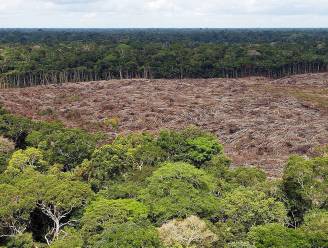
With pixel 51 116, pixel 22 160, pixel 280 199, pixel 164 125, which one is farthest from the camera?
pixel 51 116

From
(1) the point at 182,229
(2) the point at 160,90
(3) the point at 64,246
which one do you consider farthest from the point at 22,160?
(2) the point at 160,90

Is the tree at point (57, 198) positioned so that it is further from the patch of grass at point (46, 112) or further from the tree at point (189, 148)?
the patch of grass at point (46, 112)


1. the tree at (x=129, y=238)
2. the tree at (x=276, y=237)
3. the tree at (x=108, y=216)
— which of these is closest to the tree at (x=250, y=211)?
the tree at (x=276, y=237)

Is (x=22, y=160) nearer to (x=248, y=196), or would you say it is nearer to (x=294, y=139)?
(x=248, y=196)

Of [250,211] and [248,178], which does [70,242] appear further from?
[248,178]

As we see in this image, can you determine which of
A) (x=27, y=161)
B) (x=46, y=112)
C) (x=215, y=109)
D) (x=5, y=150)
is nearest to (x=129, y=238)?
(x=27, y=161)

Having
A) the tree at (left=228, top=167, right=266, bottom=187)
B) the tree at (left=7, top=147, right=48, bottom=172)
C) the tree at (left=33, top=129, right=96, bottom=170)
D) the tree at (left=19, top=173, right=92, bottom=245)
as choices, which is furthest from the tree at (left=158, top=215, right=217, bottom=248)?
the tree at (left=33, top=129, right=96, bottom=170)
